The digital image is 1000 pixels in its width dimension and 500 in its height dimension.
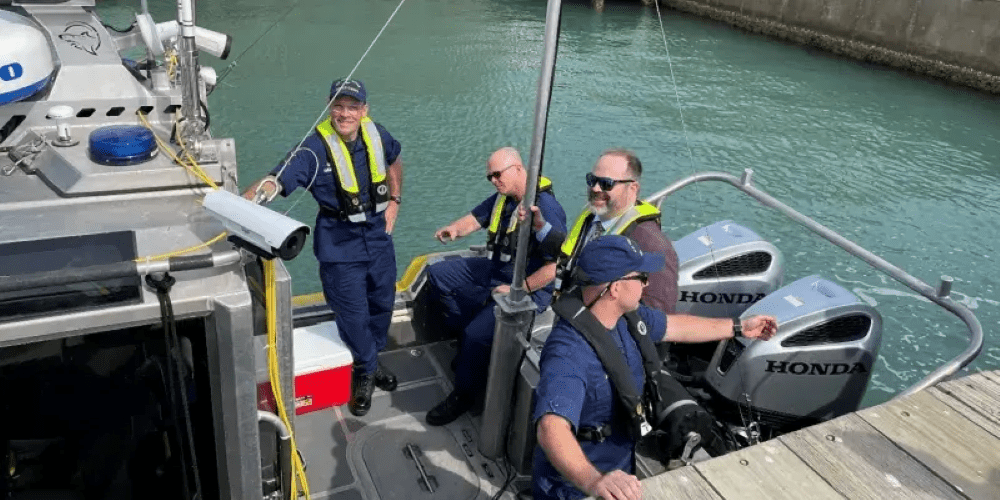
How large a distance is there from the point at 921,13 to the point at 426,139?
1578cm

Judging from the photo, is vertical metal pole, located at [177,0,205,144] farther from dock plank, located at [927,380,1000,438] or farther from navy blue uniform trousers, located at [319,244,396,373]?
dock plank, located at [927,380,1000,438]

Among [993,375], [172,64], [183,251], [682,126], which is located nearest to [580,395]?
[183,251]

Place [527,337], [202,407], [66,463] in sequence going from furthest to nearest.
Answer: [527,337] → [66,463] → [202,407]

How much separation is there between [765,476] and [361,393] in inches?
95.9

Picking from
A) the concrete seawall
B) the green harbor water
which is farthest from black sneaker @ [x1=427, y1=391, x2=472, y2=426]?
the concrete seawall

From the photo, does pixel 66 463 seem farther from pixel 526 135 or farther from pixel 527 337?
pixel 526 135

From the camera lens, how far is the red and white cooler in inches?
158

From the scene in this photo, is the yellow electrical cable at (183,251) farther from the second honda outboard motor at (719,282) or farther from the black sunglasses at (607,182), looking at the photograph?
the second honda outboard motor at (719,282)

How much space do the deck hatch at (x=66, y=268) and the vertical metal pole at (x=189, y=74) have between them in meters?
0.62

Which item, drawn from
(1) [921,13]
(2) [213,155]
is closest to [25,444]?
(2) [213,155]

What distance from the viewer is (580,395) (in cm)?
241

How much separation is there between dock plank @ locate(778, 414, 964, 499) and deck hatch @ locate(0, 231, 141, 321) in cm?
202

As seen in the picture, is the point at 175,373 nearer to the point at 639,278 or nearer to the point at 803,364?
the point at 639,278

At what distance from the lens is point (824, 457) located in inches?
94.4
